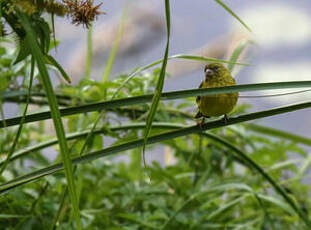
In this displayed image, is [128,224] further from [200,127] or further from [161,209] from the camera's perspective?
[200,127]

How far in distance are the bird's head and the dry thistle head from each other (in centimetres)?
56

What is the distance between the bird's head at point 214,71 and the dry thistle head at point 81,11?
0.56m

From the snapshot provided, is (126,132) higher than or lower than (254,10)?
lower

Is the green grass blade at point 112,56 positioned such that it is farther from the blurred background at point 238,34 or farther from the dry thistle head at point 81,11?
the blurred background at point 238,34

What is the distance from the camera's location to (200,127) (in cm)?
60

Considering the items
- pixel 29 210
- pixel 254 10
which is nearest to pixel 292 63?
pixel 254 10

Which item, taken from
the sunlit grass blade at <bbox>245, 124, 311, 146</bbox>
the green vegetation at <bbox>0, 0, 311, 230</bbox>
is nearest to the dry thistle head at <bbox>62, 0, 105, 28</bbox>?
the green vegetation at <bbox>0, 0, 311, 230</bbox>

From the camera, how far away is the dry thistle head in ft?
1.55

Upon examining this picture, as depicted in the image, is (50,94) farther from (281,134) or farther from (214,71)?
(281,134)

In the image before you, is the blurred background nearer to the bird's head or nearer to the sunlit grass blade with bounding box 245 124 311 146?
the sunlit grass blade with bounding box 245 124 311 146

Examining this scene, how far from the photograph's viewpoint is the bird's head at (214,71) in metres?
1.00

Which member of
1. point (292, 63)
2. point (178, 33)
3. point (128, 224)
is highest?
point (178, 33)

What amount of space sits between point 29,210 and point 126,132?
0.24 metres

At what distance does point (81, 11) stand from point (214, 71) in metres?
0.58
